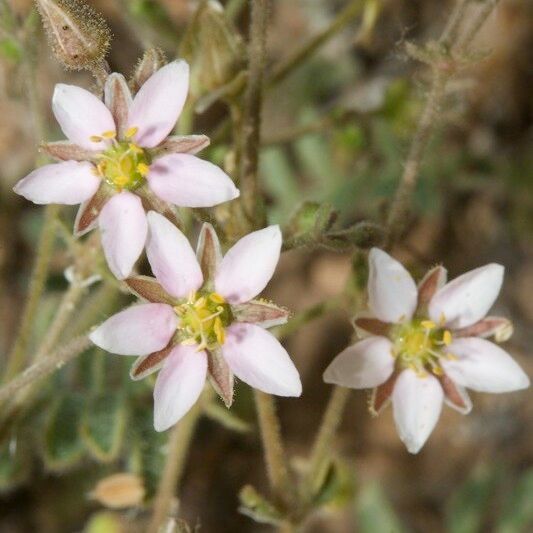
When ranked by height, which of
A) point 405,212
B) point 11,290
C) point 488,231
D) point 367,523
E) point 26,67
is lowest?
point 367,523

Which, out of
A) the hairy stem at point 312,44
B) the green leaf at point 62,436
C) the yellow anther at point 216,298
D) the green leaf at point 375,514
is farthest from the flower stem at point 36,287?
the green leaf at point 375,514

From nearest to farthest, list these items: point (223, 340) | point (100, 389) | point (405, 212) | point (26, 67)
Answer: point (223, 340) → point (405, 212) → point (26, 67) → point (100, 389)

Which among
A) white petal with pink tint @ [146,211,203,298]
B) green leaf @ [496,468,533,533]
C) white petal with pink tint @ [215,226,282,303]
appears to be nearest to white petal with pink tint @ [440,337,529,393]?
white petal with pink tint @ [215,226,282,303]

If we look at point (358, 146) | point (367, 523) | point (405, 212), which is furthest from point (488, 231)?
point (405, 212)

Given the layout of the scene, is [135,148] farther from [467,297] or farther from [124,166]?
[467,297]

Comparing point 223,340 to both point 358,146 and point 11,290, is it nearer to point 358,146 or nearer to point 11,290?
point 358,146

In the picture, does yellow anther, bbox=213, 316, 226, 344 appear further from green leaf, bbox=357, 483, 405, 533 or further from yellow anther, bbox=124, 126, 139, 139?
green leaf, bbox=357, 483, 405, 533
